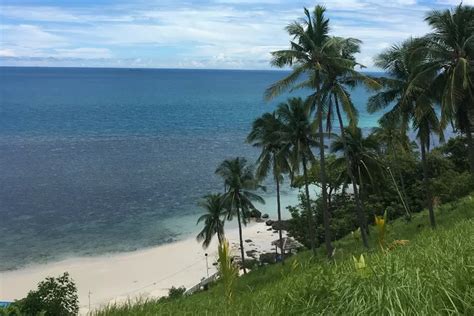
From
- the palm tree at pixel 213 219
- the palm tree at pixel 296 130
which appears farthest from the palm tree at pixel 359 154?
the palm tree at pixel 213 219

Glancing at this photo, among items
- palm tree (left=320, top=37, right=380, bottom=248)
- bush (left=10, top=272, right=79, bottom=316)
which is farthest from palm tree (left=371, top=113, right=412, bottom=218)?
bush (left=10, top=272, right=79, bottom=316)

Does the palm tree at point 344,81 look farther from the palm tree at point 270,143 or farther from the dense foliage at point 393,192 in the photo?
the dense foliage at point 393,192

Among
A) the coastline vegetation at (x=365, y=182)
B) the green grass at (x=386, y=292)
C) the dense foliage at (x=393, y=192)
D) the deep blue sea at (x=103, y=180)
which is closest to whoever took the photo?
the green grass at (x=386, y=292)

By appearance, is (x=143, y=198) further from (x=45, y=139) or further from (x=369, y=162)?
(x=45, y=139)

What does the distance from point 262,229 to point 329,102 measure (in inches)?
1166

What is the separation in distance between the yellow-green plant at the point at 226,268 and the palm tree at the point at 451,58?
709 inches

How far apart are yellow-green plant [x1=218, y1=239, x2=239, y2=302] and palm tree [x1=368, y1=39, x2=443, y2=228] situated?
66.5ft

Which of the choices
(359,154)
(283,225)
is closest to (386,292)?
(359,154)

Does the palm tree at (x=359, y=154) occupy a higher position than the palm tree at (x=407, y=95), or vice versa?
the palm tree at (x=407, y=95)

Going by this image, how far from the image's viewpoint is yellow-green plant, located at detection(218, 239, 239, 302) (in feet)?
25.9

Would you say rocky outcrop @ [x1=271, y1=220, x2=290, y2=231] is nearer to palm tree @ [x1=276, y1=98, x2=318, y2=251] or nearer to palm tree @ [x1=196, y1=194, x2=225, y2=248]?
palm tree @ [x1=196, y1=194, x2=225, y2=248]

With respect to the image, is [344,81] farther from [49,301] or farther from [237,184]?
[49,301]

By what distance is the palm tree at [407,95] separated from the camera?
25.7m

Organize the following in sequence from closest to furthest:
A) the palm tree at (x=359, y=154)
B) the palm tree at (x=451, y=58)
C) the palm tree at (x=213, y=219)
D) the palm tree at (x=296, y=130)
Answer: the palm tree at (x=451, y=58)
the palm tree at (x=296, y=130)
the palm tree at (x=359, y=154)
the palm tree at (x=213, y=219)
